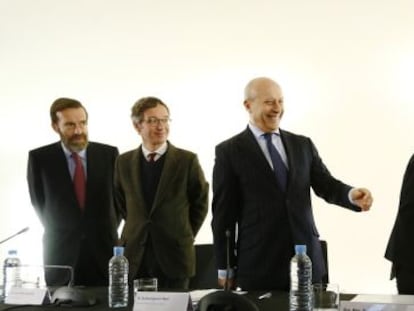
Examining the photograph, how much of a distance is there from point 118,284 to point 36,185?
121 cm

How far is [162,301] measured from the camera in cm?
181

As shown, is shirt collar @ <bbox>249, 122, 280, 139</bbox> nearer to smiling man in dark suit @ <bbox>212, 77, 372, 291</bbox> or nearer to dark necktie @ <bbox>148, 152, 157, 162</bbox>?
smiling man in dark suit @ <bbox>212, 77, 372, 291</bbox>

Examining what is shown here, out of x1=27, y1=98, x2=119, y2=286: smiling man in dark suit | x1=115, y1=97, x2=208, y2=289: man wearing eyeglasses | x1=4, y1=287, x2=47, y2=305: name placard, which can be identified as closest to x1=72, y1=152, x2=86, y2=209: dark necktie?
x1=27, y1=98, x2=119, y2=286: smiling man in dark suit

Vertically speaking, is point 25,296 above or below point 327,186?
below

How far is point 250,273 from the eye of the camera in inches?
100

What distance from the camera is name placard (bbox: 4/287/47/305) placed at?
7.02 ft

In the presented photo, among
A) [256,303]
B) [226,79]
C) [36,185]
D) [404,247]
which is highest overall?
[226,79]

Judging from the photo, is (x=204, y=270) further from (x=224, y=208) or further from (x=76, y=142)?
(x=76, y=142)

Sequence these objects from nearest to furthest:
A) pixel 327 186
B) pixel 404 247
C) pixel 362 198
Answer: pixel 404 247 < pixel 362 198 < pixel 327 186

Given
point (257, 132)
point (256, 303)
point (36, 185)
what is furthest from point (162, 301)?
point (36, 185)

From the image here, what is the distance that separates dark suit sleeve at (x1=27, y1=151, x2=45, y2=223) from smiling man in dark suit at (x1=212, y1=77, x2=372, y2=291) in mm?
1031

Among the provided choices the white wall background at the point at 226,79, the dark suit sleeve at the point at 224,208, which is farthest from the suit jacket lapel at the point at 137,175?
the white wall background at the point at 226,79

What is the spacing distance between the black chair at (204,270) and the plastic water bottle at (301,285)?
1.06 metres

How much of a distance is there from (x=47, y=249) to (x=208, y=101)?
173 centimetres
